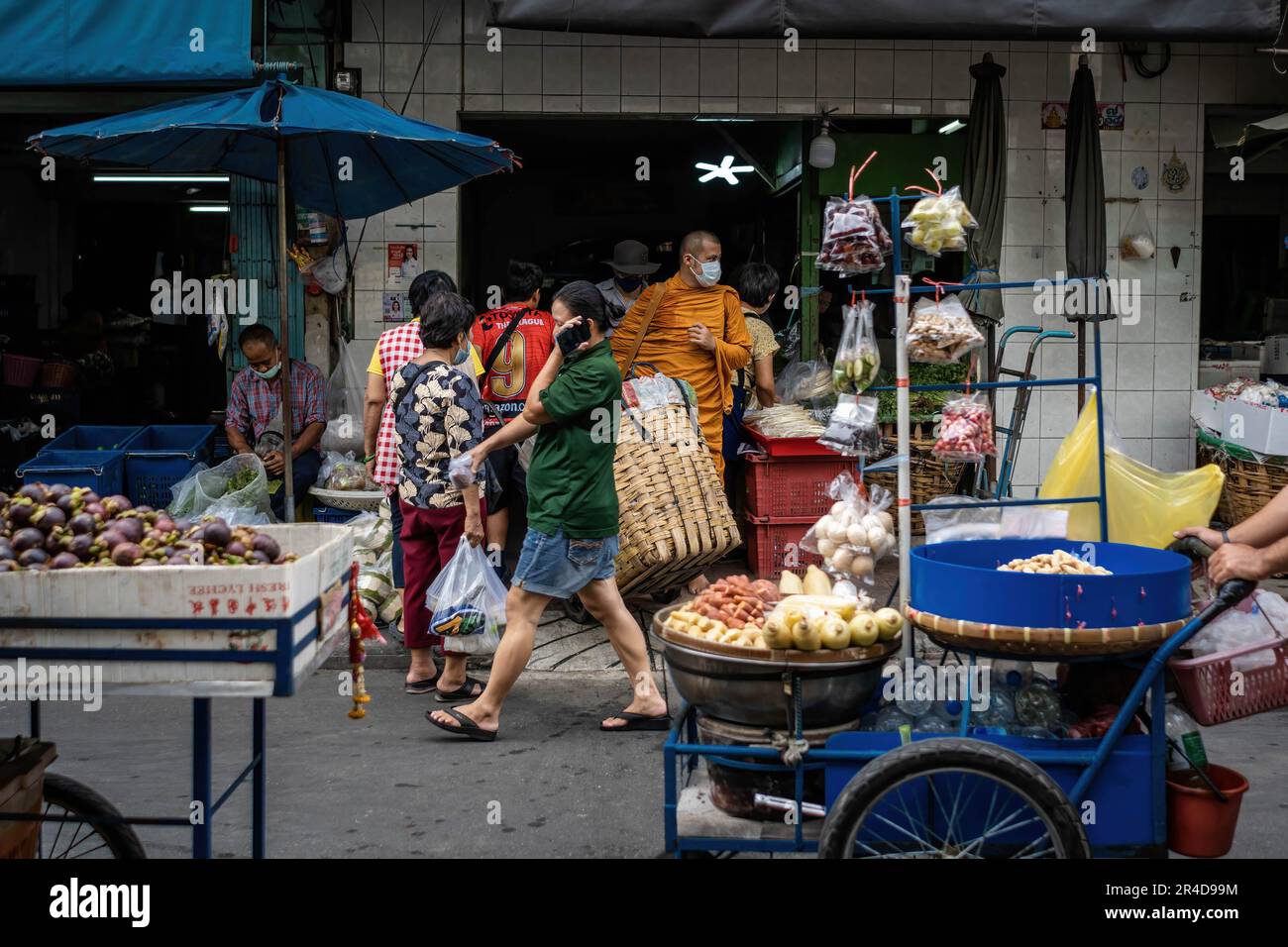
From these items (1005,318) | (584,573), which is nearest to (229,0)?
(584,573)

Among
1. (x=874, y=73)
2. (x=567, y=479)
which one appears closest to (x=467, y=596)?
(x=567, y=479)

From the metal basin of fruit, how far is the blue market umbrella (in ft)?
11.5

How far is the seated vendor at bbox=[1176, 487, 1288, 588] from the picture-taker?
3.71 meters

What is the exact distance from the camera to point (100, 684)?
3.35 meters

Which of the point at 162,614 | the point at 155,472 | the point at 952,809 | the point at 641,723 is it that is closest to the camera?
the point at 162,614

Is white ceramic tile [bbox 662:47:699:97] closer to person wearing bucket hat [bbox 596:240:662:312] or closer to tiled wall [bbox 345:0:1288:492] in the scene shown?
tiled wall [bbox 345:0:1288:492]

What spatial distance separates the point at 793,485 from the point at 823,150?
277 cm

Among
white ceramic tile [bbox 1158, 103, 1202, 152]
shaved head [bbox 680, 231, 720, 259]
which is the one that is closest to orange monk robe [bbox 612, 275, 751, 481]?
shaved head [bbox 680, 231, 720, 259]

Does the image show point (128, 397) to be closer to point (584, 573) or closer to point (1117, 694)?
point (584, 573)

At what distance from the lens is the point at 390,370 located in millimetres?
7234

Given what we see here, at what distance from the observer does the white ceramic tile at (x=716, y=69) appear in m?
9.36

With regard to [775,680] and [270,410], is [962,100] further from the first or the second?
[775,680]

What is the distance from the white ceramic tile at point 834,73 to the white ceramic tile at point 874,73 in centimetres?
4
